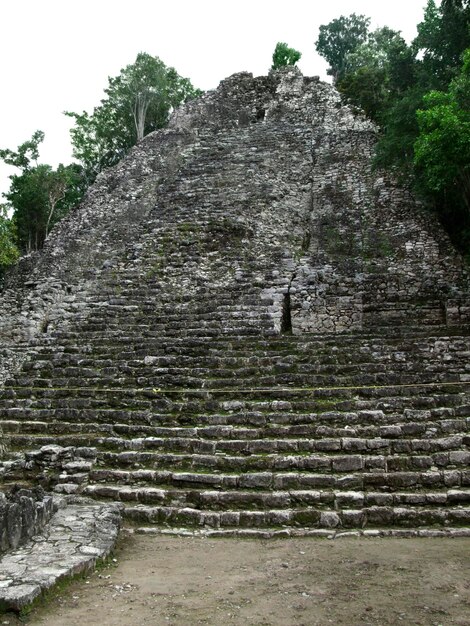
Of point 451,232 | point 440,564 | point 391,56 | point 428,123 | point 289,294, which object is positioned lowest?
point 440,564

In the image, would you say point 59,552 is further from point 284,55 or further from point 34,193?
point 284,55

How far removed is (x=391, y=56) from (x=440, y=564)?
1559 centimetres

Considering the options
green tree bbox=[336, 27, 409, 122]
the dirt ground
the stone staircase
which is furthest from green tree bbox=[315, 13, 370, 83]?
Answer: the dirt ground

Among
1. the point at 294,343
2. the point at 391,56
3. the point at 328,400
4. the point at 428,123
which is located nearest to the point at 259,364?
the point at 294,343

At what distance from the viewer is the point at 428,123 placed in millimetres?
9367

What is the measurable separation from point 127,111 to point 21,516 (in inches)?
1012

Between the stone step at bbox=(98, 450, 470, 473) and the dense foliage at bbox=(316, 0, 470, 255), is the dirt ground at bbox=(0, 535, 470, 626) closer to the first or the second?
the stone step at bbox=(98, 450, 470, 473)

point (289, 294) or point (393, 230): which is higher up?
point (393, 230)

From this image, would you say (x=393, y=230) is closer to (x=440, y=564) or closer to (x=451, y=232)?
(x=451, y=232)

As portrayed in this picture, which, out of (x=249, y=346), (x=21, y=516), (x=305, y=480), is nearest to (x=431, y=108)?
(x=249, y=346)

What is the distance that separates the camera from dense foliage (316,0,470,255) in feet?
30.7

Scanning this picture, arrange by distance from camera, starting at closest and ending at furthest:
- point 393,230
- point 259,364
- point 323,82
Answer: point 259,364, point 393,230, point 323,82

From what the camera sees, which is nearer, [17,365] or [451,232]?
[17,365]

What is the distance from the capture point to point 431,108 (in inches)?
393
